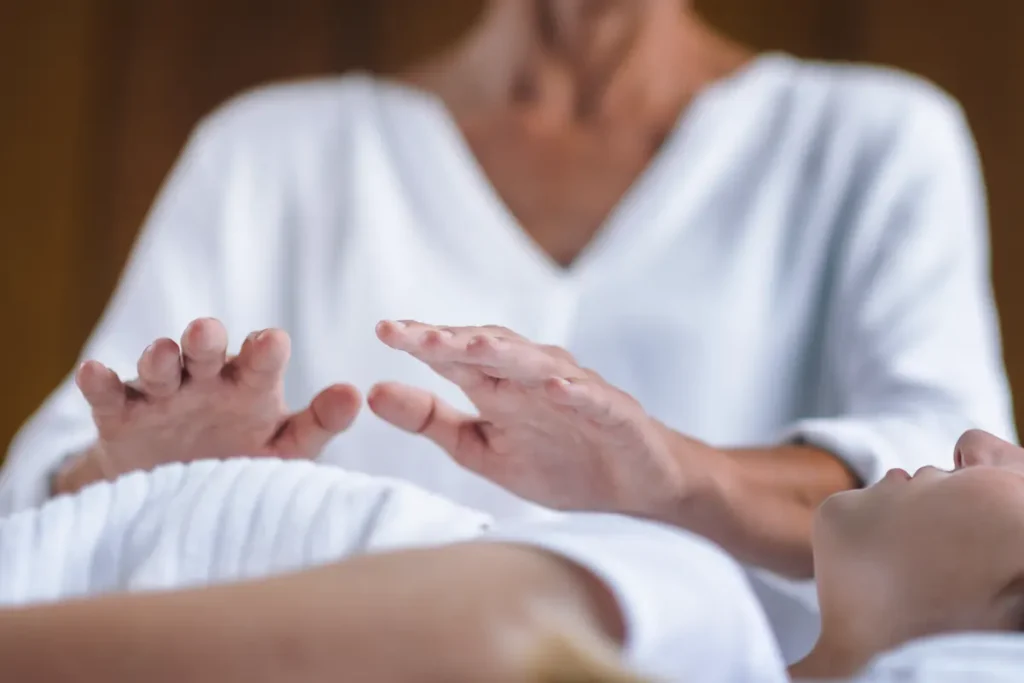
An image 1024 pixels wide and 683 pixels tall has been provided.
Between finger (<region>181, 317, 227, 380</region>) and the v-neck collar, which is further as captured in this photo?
the v-neck collar

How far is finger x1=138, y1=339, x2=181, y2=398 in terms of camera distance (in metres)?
0.40

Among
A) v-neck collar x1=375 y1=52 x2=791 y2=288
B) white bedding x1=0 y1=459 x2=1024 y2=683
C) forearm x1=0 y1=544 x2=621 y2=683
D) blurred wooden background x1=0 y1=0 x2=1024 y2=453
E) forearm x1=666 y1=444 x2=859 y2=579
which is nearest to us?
forearm x1=0 y1=544 x2=621 y2=683

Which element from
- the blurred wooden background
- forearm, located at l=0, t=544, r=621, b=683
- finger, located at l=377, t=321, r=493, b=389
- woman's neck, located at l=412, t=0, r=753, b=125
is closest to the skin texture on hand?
finger, located at l=377, t=321, r=493, b=389

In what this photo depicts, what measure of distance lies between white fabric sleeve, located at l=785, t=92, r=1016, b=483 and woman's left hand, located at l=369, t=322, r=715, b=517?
0.08 metres

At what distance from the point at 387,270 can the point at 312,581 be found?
0.36 metres

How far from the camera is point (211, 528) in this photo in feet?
1.19

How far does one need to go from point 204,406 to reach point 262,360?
36 millimetres

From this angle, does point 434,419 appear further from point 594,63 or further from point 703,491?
point 594,63

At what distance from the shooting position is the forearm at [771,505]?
47cm

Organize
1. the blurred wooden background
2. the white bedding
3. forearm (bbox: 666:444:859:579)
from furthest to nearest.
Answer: the blurred wooden background → forearm (bbox: 666:444:859:579) → the white bedding

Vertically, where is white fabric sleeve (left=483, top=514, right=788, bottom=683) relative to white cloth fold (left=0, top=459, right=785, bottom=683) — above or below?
above

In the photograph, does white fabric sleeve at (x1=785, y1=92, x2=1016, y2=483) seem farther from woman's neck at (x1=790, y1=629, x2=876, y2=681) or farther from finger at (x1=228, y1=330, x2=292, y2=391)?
finger at (x1=228, y1=330, x2=292, y2=391)

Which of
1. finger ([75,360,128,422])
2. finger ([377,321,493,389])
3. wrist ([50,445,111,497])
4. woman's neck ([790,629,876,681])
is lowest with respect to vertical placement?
wrist ([50,445,111,497])

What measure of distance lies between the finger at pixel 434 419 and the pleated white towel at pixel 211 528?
0.07 metres
